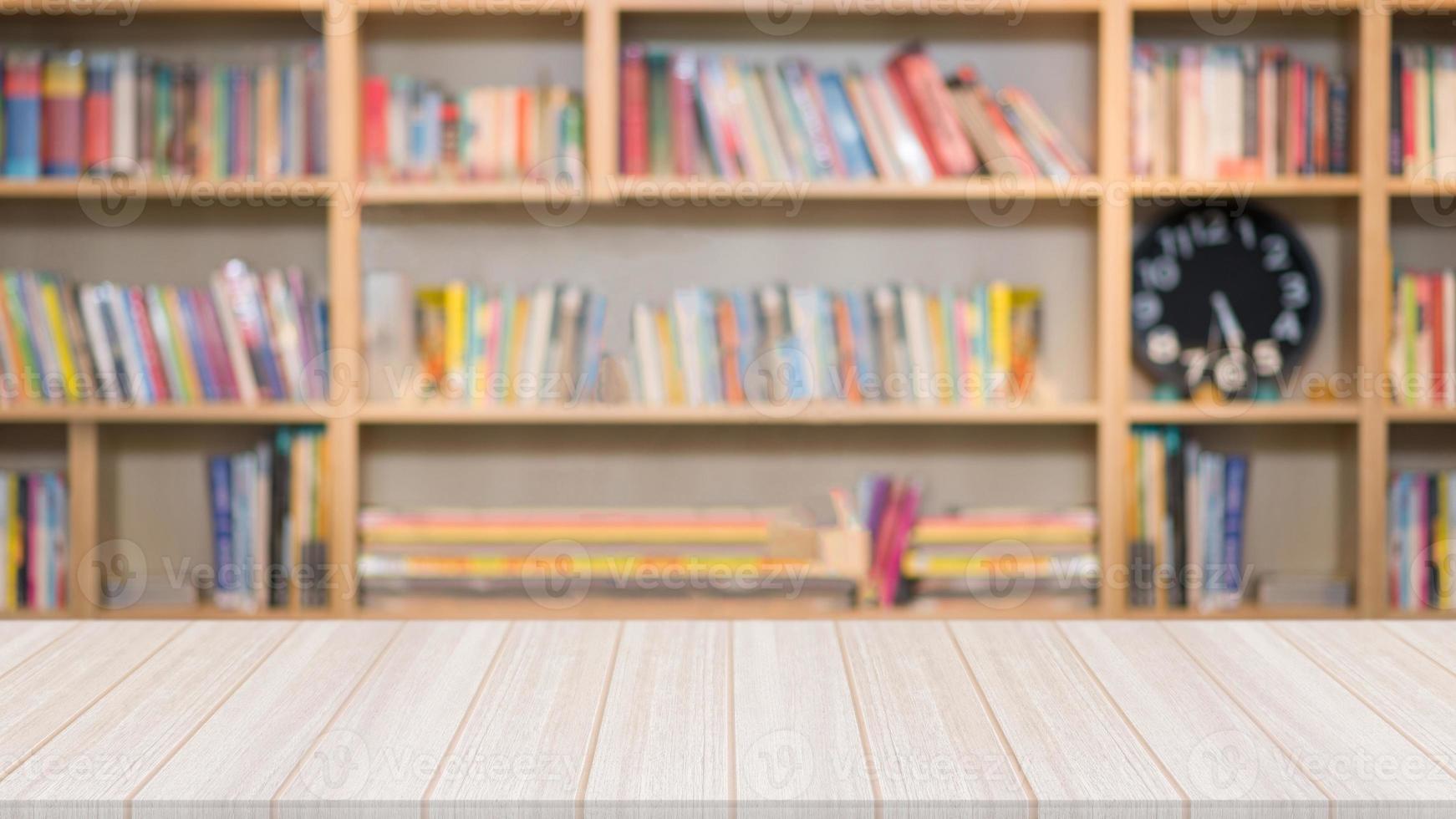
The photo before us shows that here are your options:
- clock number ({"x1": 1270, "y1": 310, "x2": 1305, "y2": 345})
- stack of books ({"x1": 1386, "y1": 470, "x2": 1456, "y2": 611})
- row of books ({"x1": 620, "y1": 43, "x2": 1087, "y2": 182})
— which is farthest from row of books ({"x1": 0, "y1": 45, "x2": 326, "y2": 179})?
stack of books ({"x1": 1386, "y1": 470, "x2": 1456, "y2": 611})

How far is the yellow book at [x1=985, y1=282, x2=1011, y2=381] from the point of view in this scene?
8.16ft

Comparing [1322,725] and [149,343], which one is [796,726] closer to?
[1322,725]

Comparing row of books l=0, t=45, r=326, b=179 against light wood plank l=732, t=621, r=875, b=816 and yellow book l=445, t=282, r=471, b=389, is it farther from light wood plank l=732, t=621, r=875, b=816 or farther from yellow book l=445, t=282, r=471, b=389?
light wood plank l=732, t=621, r=875, b=816

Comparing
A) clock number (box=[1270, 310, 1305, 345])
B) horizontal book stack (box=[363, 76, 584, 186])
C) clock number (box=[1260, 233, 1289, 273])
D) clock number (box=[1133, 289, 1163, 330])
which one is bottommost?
clock number (box=[1270, 310, 1305, 345])

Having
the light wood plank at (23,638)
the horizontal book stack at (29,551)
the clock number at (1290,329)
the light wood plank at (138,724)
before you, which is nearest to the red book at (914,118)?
the clock number at (1290,329)

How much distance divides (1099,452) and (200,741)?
1.95 meters

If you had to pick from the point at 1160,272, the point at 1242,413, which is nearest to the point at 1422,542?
the point at 1242,413

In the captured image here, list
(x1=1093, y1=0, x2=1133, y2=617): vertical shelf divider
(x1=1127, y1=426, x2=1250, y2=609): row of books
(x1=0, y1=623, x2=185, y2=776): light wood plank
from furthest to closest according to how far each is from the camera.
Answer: (x1=1127, y1=426, x2=1250, y2=609): row of books
(x1=1093, y1=0, x2=1133, y2=617): vertical shelf divider
(x1=0, y1=623, x2=185, y2=776): light wood plank

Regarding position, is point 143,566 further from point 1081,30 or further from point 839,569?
point 1081,30

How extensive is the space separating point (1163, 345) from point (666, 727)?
76.9 inches

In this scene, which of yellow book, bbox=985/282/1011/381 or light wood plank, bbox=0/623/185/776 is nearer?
light wood plank, bbox=0/623/185/776

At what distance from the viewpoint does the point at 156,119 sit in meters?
2.48

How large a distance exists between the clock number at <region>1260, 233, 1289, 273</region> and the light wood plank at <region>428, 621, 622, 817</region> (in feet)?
6.31

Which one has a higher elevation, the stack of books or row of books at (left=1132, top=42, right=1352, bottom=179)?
row of books at (left=1132, top=42, right=1352, bottom=179)
